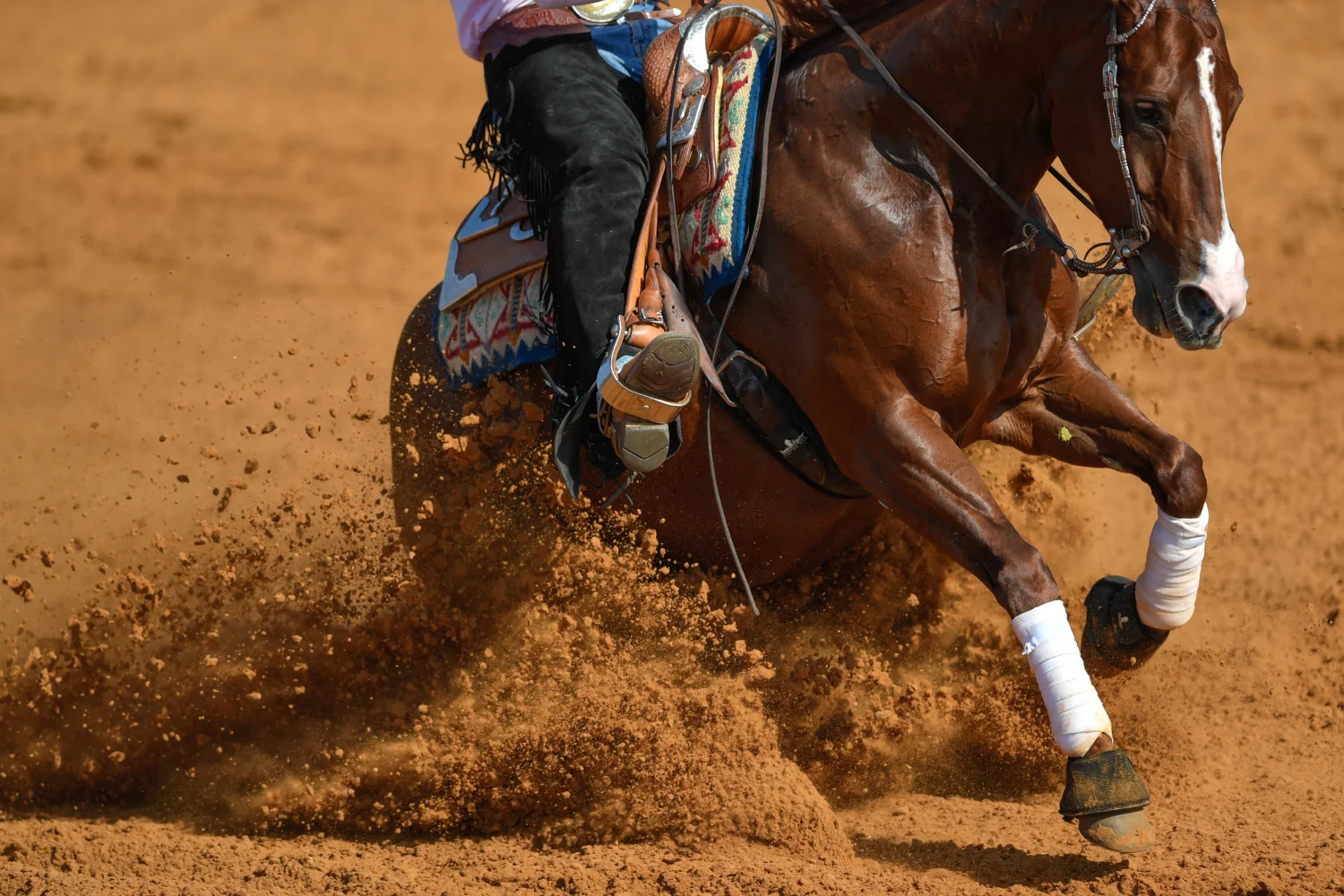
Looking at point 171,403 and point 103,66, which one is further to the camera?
point 103,66

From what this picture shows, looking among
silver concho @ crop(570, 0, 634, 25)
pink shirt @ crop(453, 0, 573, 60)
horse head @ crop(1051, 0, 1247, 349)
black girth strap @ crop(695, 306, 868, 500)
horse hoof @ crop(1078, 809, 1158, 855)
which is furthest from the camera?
silver concho @ crop(570, 0, 634, 25)

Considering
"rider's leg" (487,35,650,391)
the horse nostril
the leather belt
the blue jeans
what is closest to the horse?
the horse nostril

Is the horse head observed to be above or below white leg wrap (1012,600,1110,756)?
above

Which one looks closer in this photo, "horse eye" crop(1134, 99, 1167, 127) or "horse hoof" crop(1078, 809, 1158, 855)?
"horse eye" crop(1134, 99, 1167, 127)

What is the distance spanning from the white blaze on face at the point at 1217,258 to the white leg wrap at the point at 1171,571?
887 millimetres

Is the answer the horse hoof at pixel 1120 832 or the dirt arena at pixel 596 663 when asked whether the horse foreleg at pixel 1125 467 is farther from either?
the horse hoof at pixel 1120 832

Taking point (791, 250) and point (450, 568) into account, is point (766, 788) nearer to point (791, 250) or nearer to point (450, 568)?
point (450, 568)

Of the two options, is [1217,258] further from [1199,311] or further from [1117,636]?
[1117,636]

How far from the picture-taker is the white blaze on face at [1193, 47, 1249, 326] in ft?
9.86

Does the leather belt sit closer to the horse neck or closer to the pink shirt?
the pink shirt

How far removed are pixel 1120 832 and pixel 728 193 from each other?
186 cm

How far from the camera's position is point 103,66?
9.19 metres

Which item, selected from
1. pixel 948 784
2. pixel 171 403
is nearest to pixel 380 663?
pixel 948 784

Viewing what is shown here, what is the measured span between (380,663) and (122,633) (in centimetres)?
110
